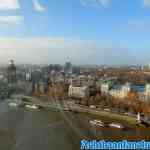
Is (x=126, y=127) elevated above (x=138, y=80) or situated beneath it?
situated beneath

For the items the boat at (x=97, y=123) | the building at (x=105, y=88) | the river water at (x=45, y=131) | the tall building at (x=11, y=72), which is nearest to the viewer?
the river water at (x=45, y=131)

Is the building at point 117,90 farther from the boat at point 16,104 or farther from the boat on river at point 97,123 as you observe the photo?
the boat at point 16,104

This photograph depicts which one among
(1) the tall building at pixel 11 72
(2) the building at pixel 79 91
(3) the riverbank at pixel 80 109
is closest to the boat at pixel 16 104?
(3) the riverbank at pixel 80 109

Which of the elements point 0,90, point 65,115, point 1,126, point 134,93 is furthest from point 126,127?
point 0,90

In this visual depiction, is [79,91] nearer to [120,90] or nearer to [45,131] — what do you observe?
[120,90]

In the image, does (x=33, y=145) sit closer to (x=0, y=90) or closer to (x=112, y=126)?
(x=112, y=126)

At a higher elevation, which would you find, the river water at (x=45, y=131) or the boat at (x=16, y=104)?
the boat at (x=16, y=104)
